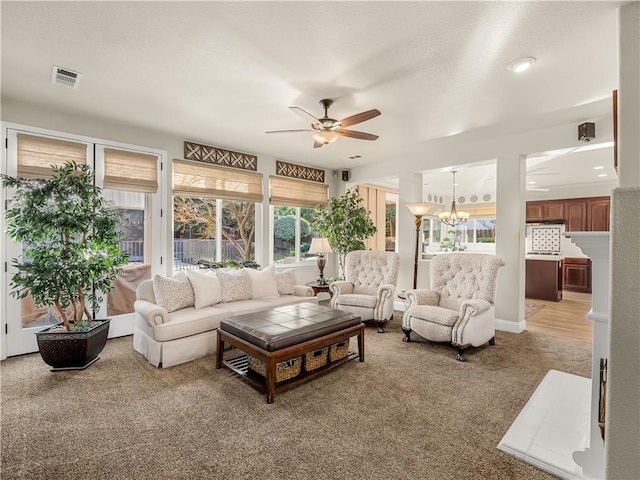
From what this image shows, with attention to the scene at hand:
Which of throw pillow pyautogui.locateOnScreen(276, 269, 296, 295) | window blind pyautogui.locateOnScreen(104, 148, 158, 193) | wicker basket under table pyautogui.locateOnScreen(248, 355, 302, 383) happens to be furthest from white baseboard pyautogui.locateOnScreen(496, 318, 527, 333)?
window blind pyautogui.locateOnScreen(104, 148, 158, 193)

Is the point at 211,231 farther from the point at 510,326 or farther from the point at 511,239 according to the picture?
the point at 510,326

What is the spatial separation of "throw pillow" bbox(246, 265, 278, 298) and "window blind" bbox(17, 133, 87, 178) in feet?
8.18

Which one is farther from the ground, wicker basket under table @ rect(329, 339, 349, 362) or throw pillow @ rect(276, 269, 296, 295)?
throw pillow @ rect(276, 269, 296, 295)

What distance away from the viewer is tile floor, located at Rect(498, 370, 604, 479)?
5.82 feet

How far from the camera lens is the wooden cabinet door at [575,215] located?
7.46m

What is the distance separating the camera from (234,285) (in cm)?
406

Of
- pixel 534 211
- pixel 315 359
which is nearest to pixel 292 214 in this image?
pixel 315 359

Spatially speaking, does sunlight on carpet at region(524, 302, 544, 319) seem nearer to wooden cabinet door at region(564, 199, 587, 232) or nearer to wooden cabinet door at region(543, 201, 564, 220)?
wooden cabinet door at region(564, 199, 587, 232)

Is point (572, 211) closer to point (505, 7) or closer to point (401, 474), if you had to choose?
point (505, 7)

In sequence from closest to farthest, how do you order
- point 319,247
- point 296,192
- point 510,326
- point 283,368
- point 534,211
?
point 283,368 < point 510,326 < point 319,247 < point 296,192 < point 534,211

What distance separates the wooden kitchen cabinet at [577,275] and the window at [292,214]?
6.15 metres

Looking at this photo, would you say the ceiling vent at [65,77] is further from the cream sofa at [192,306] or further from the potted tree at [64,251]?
the cream sofa at [192,306]

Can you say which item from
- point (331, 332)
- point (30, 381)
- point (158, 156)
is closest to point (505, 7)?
point (331, 332)

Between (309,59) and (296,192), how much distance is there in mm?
3495
